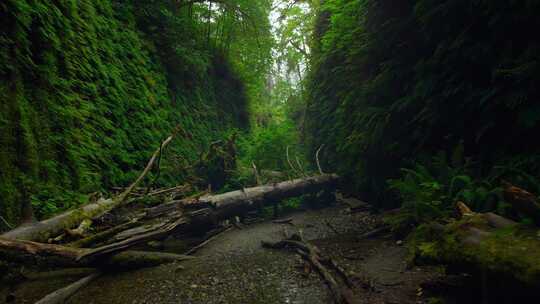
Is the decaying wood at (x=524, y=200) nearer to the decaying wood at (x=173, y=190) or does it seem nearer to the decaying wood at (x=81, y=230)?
the decaying wood at (x=81, y=230)

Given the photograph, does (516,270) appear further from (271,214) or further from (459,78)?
(271,214)

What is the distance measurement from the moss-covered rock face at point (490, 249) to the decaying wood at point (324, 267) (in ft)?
2.41

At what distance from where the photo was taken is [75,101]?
5.78m

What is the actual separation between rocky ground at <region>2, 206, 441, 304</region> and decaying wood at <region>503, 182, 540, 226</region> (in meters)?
1.02

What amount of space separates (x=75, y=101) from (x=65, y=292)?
4.28m

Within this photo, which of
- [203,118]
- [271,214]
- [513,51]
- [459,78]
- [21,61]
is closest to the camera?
[513,51]

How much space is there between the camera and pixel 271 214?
740cm

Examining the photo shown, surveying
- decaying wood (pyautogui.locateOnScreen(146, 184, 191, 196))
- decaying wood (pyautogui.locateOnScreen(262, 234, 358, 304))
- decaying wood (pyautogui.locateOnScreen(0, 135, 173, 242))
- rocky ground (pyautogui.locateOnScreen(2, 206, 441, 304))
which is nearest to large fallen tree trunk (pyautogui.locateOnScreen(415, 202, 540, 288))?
rocky ground (pyautogui.locateOnScreen(2, 206, 441, 304))

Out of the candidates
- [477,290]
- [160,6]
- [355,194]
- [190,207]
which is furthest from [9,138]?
[160,6]

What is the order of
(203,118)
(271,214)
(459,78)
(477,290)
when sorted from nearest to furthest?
(477,290) < (459,78) < (271,214) < (203,118)

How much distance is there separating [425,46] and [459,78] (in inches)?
38.0

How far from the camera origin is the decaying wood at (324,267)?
2.54 meters

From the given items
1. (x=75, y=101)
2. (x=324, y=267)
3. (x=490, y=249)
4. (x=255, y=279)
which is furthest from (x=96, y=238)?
(x=490, y=249)

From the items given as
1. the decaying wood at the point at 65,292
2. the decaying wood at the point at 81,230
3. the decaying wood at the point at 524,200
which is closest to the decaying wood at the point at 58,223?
the decaying wood at the point at 81,230
